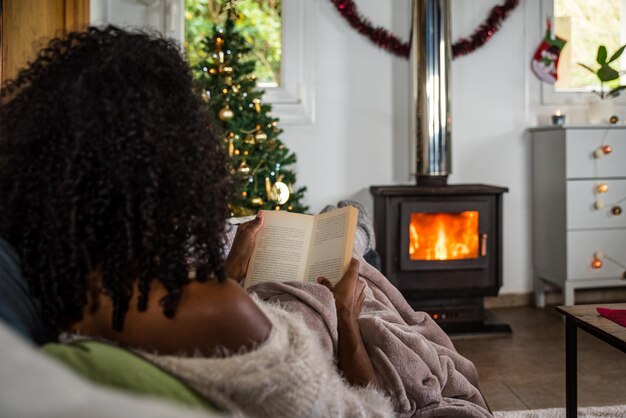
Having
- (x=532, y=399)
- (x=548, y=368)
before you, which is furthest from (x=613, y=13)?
(x=532, y=399)

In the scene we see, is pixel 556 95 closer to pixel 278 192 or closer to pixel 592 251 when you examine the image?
pixel 592 251

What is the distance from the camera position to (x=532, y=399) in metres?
2.93

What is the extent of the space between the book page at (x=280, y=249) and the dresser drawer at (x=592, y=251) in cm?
279

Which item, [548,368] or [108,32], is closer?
[108,32]

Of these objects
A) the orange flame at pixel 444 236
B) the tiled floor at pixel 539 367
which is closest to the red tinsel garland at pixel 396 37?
the orange flame at pixel 444 236

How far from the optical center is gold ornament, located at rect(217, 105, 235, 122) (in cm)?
389

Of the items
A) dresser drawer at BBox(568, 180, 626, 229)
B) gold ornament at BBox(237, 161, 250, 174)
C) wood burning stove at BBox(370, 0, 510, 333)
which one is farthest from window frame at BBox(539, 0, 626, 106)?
gold ornament at BBox(237, 161, 250, 174)

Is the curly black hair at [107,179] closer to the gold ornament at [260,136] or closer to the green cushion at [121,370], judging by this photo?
the green cushion at [121,370]

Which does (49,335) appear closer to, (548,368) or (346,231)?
(346,231)

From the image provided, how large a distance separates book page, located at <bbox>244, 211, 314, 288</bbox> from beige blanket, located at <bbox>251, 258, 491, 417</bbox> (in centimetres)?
20

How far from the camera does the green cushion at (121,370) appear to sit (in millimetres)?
868

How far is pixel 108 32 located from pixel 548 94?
4.08 metres

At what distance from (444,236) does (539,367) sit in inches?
38.5

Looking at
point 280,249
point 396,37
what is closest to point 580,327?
point 280,249
